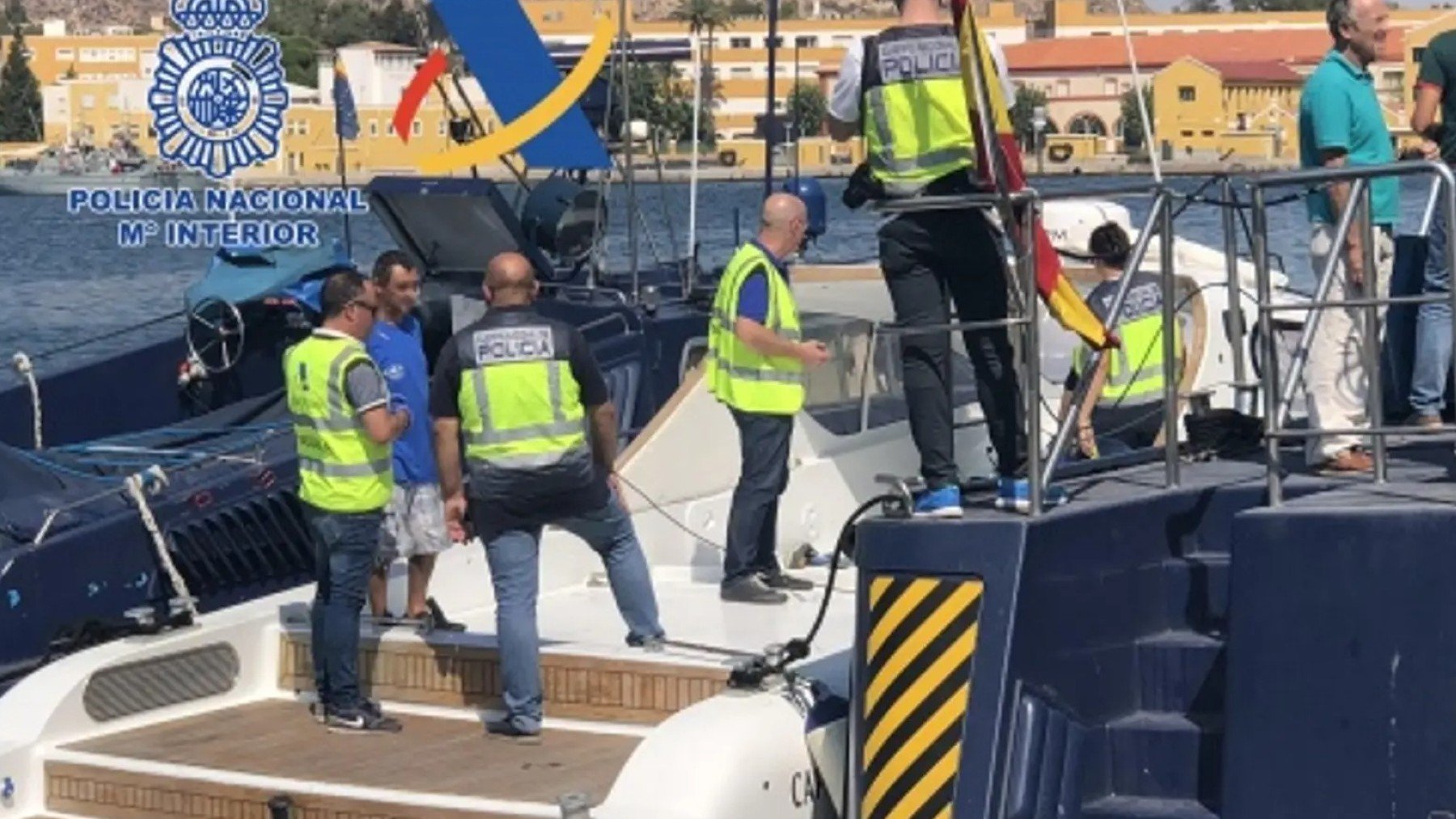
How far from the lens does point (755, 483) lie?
9.68 metres

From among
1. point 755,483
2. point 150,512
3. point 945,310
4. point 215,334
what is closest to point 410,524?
point 755,483

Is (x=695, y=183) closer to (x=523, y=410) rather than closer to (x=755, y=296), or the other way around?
(x=755, y=296)

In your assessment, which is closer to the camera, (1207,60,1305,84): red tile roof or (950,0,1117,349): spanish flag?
(950,0,1117,349): spanish flag

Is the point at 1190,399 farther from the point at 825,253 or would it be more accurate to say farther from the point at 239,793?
the point at 825,253

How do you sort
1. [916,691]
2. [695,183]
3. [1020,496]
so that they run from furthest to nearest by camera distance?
[695,183] < [1020,496] < [916,691]

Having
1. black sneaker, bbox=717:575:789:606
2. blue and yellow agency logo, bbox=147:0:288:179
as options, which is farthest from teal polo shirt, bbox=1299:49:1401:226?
blue and yellow agency logo, bbox=147:0:288:179

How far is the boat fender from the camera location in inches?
296

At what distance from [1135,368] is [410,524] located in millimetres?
2707

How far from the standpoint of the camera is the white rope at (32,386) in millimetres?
13078

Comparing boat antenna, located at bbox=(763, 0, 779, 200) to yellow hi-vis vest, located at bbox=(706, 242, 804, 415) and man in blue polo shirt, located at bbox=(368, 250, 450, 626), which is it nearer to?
yellow hi-vis vest, located at bbox=(706, 242, 804, 415)

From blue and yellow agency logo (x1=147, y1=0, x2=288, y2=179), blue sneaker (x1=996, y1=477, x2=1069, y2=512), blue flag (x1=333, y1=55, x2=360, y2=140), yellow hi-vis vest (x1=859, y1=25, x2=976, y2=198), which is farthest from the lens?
blue and yellow agency logo (x1=147, y1=0, x2=288, y2=179)

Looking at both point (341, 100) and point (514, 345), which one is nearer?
point (514, 345)

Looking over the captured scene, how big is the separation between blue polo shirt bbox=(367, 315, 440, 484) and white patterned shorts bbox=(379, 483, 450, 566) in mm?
71

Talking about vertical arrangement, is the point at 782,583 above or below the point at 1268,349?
below
